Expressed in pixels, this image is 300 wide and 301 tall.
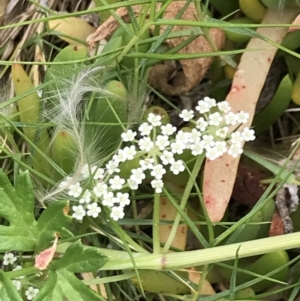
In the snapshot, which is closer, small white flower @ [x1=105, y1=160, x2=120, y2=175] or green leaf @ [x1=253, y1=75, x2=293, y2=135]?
small white flower @ [x1=105, y1=160, x2=120, y2=175]

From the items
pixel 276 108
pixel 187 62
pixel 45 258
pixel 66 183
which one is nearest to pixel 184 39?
pixel 187 62

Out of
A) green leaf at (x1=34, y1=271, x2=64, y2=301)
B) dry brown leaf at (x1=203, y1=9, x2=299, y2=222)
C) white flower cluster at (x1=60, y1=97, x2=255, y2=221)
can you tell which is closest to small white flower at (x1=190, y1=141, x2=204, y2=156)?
white flower cluster at (x1=60, y1=97, x2=255, y2=221)

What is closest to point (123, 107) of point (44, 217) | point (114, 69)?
point (114, 69)

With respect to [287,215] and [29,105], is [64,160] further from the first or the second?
[287,215]

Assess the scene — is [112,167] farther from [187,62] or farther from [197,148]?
[187,62]

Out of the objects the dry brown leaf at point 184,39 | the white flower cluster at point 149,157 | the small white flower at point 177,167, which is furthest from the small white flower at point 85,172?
the dry brown leaf at point 184,39

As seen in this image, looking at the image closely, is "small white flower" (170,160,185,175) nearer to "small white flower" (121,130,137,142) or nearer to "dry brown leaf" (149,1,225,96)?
"small white flower" (121,130,137,142)

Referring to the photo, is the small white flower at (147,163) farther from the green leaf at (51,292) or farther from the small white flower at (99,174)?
the green leaf at (51,292)
